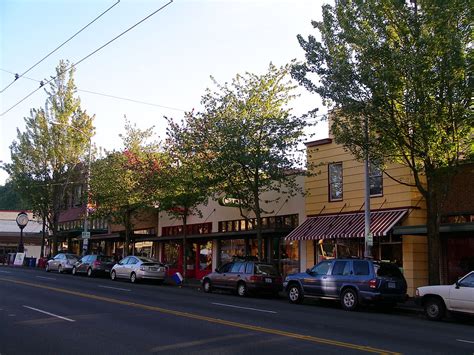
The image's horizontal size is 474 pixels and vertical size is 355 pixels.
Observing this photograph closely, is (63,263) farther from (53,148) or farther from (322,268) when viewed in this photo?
(322,268)

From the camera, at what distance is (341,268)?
1800 centimetres

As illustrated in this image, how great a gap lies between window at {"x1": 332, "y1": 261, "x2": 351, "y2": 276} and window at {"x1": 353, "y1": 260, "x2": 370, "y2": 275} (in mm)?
277

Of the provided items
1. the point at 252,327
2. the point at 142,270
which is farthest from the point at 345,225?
the point at 252,327

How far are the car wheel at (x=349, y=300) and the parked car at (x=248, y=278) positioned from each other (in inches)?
184

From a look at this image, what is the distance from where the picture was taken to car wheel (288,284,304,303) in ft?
63.1

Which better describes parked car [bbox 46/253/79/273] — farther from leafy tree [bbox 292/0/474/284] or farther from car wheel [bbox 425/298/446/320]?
car wheel [bbox 425/298/446/320]

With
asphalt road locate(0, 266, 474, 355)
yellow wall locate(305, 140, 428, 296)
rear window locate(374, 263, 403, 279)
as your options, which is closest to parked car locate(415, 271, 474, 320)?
asphalt road locate(0, 266, 474, 355)

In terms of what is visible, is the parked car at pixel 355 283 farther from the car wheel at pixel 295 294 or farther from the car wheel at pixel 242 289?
the car wheel at pixel 242 289

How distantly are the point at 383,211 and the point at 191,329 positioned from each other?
1375 centimetres

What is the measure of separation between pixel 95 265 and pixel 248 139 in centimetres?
1497

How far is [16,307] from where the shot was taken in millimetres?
14438

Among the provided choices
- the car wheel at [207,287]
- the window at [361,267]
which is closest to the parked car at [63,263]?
the car wheel at [207,287]

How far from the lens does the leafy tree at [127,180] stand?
32.5m

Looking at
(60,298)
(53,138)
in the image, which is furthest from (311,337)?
(53,138)
